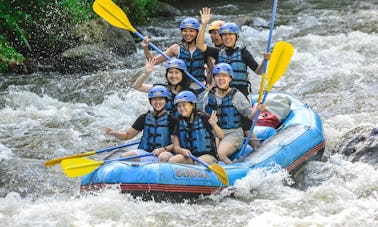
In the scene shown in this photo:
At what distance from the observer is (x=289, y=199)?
5.30 meters

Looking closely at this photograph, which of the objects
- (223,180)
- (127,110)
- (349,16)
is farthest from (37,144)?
(349,16)

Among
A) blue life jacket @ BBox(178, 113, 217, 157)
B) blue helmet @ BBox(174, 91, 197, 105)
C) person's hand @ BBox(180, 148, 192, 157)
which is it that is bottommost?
person's hand @ BBox(180, 148, 192, 157)

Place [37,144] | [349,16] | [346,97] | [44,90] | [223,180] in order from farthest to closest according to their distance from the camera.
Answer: [349,16] → [44,90] → [346,97] → [37,144] → [223,180]

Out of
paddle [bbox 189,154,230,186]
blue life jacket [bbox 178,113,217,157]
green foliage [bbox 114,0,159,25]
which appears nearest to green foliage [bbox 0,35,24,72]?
green foliage [bbox 114,0,159,25]

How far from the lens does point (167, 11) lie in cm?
1574

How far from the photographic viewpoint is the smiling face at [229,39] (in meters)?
6.23

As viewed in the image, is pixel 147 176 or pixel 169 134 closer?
pixel 147 176

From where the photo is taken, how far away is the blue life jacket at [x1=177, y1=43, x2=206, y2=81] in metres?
6.42

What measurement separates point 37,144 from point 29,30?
4.05m

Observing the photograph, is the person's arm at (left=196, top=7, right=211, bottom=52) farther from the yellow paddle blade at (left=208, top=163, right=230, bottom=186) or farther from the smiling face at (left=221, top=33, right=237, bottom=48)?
the yellow paddle blade at (left=208, top=163, right=230, bottom=186)

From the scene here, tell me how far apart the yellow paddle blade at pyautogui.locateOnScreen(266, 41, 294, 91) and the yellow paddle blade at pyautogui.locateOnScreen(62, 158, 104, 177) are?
1917mm

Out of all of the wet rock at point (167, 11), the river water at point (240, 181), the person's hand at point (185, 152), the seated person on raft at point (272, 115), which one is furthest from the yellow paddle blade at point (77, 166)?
the wet rock at point (167, 11)

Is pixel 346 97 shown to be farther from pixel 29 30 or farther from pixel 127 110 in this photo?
pixel 29 30

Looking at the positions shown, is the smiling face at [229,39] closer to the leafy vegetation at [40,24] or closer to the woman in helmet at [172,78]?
the woman in helmet at [172,78]
